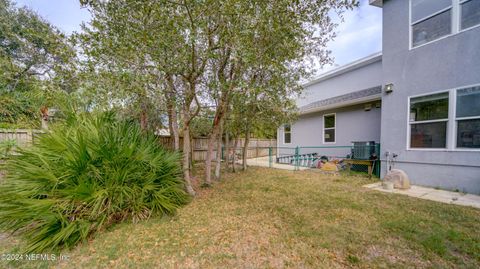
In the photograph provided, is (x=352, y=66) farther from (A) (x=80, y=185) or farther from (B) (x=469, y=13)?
(A) (x=80, y=185)

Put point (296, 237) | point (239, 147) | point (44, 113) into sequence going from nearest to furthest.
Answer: point (296, 237)
point (44, 113)
point (239, 147)

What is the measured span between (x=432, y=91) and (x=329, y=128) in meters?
4.42

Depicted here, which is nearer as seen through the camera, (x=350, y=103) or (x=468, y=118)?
(x=468, y=118)

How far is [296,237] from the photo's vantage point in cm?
284

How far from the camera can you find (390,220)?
3332mm

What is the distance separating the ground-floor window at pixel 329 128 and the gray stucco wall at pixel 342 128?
0.54ft

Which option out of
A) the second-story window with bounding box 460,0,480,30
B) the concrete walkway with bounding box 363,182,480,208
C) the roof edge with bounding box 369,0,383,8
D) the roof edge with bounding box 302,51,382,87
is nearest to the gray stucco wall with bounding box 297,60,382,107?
the roof edge with bounding box 302,51,382,87

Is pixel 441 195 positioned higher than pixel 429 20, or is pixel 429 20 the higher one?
pixel 429 20

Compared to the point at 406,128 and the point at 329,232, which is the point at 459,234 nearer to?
the point at 329,232

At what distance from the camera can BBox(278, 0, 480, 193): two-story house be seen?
457 cm

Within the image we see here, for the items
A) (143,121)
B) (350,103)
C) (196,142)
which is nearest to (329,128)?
(350,103)

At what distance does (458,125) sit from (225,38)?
624 cm

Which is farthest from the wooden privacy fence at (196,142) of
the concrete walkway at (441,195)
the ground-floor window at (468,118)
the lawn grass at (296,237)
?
the ground-floor window at (468,118)

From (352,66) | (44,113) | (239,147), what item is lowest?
(239,147)
